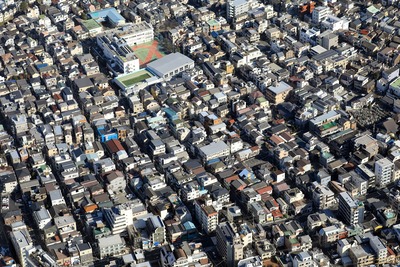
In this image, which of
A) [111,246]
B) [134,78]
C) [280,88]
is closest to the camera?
[111,246]

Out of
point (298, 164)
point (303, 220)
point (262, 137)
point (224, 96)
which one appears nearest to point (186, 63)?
point (224, 96)

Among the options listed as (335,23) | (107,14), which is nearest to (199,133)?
(335,23)

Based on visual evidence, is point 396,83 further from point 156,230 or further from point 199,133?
point 156,230

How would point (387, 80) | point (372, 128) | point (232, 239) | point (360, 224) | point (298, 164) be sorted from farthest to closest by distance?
1. point (387, 80)
2. point (372, 128)
3. point (298, 164)
4. point (360, 224)
5. point (232, 239)

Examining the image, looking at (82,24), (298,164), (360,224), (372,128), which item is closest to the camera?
(360,224)

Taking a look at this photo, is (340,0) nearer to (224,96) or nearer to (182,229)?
(224,96)

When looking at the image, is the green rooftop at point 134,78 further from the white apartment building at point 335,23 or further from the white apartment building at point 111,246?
the white apartment building at point 111,246

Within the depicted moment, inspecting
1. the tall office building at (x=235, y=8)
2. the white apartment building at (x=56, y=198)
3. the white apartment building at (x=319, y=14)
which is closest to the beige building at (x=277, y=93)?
the white apartment building at (x=319, y=14)
